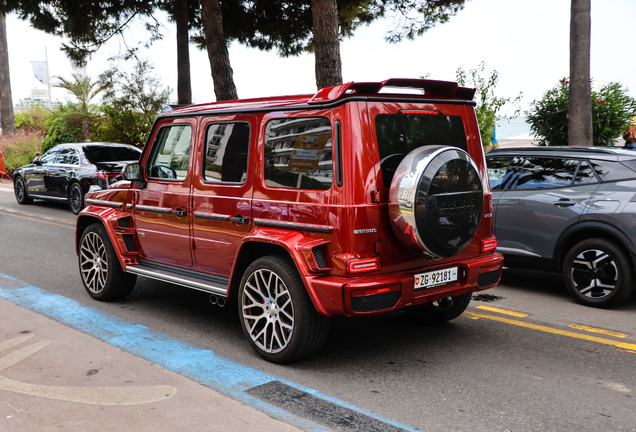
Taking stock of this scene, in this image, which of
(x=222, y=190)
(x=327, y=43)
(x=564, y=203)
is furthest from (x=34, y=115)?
(x=564, y=203)

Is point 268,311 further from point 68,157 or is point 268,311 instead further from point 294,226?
point 68,157

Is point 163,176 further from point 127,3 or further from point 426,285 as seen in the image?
point 127,3

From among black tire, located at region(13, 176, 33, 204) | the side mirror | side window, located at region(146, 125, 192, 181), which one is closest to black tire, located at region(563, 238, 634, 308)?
side window, located at region(146, 125, 192, 181)

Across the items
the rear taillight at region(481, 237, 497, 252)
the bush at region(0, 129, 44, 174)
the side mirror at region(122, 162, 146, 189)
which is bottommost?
the rear taillight at region(481, 237, 497, 252)

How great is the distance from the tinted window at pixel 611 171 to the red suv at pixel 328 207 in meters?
2.00

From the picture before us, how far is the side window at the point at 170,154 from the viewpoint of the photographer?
5.32 m

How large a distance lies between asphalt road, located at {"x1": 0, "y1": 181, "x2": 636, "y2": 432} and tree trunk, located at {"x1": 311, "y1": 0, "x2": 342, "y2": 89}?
5994mm

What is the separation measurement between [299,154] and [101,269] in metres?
2.92

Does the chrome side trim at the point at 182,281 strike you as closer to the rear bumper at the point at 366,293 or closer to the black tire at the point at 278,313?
the black tire at the point at 278,313

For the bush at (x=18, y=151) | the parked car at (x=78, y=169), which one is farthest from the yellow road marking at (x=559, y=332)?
the bush at (x=18, y=151)

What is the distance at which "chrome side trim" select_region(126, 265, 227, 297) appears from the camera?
4.84m

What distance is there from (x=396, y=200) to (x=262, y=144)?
1239 millimetres

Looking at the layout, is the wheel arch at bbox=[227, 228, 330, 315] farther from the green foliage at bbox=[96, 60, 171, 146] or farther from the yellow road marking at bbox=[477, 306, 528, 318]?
the green foliage at bbox=[96, 60, 171, 146]

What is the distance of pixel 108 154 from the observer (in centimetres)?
1377
